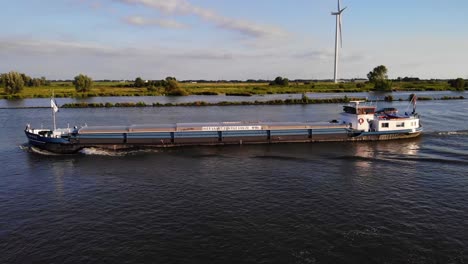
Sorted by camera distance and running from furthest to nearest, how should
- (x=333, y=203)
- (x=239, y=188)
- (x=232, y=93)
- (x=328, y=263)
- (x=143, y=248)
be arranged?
(x=232, y=93), (x=239, y=188), (x=333, y=203), (x=143, y=248), (x=328, y=263)

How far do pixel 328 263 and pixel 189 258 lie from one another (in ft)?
28.7

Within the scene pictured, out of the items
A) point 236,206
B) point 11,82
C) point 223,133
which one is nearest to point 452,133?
point 223,133

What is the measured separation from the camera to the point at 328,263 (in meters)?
22.0

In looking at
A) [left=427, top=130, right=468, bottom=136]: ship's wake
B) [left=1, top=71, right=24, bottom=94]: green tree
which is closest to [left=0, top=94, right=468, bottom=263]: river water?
[left=427, top=130, right=468, bottom=136]: ship's wake

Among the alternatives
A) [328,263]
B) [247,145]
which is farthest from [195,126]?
[328,263]

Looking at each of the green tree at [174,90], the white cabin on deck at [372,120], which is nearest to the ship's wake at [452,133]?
the white cabin on deck at [372,120]

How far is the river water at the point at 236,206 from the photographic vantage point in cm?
2353

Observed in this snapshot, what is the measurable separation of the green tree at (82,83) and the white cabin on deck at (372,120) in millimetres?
154900

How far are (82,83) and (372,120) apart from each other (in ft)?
522

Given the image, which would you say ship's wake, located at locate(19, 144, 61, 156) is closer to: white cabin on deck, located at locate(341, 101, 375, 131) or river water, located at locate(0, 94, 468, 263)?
river water, located at locate(0, 94, 468, 263)

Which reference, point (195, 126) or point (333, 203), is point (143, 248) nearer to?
point (333, 203)

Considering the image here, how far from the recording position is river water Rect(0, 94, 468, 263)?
2353 centimetres

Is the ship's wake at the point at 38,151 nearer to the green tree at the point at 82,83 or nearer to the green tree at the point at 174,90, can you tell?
the green tree at the point at 174,90

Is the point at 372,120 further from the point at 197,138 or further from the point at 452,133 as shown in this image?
the point at 197,138
